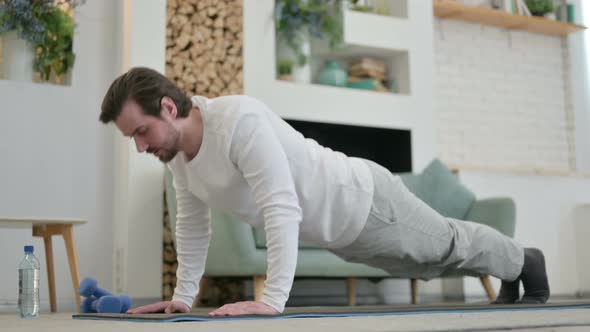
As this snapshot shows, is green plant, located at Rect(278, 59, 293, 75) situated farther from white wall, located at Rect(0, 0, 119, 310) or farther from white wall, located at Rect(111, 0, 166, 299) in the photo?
white wall, located at Rect(0, 0, 119, 310)

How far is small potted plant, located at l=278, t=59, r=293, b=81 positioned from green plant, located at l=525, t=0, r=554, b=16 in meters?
2.25

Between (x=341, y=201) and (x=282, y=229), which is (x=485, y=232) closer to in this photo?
(x=341, y=201)

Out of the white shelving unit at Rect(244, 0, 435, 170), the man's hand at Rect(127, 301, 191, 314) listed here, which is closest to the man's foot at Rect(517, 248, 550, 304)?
the man's hand at Rect(127, 301, 191, 314)

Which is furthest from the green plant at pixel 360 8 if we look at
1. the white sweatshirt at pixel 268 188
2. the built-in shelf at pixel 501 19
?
the white sweatshirt at pixel 268 188

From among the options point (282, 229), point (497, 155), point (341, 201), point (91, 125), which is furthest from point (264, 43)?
point (282, 229)

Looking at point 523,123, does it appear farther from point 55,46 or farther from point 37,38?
point 37,38

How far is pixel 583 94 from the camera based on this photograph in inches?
249

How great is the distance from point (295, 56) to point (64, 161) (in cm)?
160

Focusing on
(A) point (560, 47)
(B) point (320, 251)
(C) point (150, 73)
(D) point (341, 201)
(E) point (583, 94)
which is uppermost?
(A) point (560, 47)

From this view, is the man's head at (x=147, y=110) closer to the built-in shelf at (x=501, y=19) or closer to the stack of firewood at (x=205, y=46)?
the stack of firewood at (x=205, y=46)

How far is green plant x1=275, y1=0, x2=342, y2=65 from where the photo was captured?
4953mm

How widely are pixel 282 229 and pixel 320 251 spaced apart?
7.22ft

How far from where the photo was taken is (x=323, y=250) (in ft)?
13.8

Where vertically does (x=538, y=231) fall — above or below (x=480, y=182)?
below
